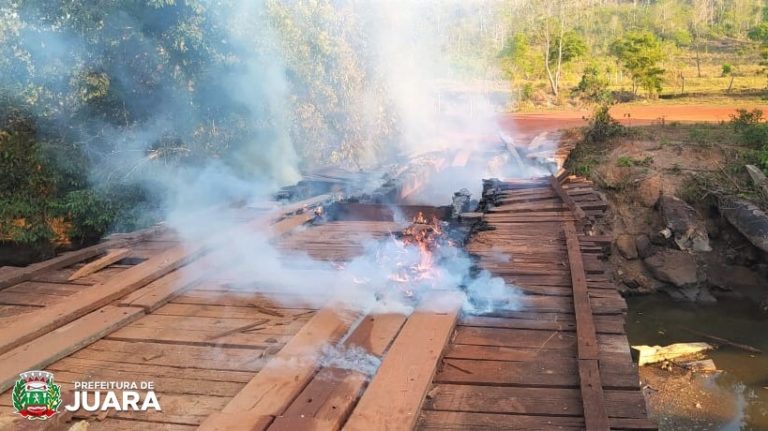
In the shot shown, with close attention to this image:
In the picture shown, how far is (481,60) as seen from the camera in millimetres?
29422

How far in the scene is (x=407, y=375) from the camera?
8.92ft

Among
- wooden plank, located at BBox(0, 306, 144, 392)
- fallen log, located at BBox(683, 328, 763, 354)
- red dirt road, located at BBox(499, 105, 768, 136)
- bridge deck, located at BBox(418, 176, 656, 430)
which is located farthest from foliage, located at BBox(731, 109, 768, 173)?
wooden plank, located at BBox(0, 306, 144, 392)

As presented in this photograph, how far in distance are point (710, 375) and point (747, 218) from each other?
3320 mm

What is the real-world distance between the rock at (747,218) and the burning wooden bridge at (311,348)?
523cm

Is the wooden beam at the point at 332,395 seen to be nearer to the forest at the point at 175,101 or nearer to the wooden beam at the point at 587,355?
the wooden beam at the point at 587,355

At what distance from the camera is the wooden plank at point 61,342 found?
2.97 metres

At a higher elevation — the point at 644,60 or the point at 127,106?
the point at 644,60

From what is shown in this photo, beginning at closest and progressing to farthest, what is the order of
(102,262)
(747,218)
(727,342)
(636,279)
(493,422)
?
(493,422) < (102,262) < (727,342) < (747,218) < (636,279)

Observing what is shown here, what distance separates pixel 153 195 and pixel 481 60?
2354cm

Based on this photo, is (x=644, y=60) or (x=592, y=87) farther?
(x=644, y=60)

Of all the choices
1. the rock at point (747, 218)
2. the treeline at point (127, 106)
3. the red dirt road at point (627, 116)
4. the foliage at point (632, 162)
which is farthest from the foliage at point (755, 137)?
the treeline at point (127, 106)

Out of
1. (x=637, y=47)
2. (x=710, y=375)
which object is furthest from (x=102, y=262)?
(x=637, y=47)

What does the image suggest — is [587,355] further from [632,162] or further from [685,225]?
[632,162]

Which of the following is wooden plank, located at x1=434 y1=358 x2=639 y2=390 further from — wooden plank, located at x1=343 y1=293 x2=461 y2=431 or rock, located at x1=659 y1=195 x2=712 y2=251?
rock, located at x1=659 y1=195 x2=712 y2=251
